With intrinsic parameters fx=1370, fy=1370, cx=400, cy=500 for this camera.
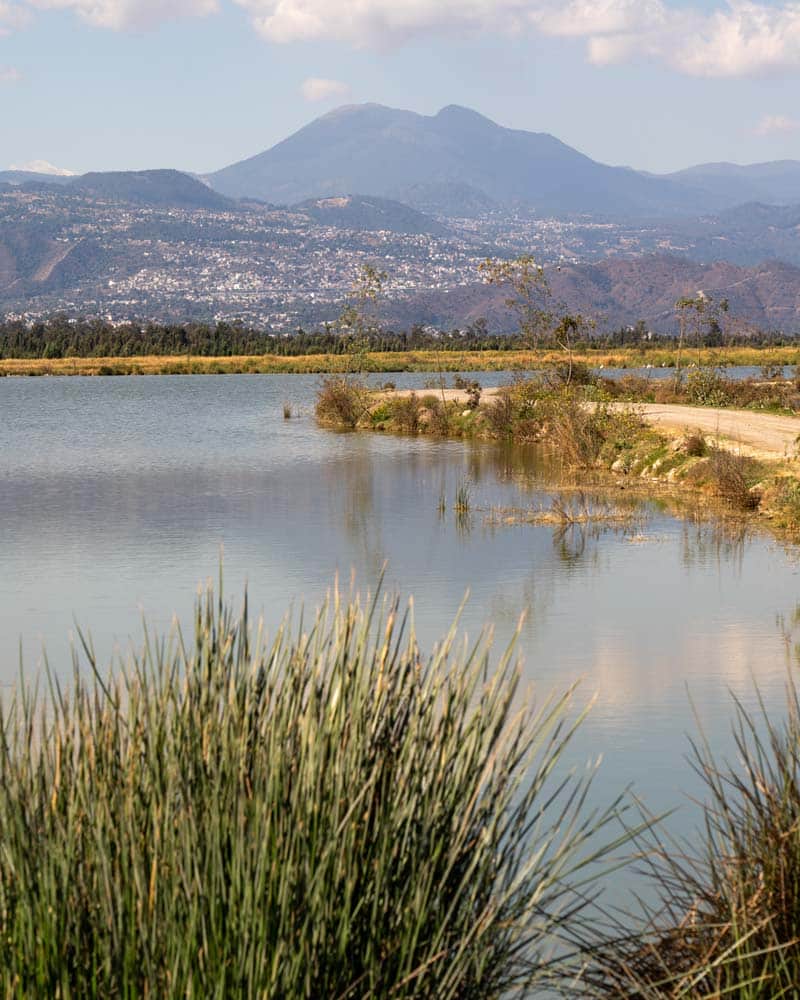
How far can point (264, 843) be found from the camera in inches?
131

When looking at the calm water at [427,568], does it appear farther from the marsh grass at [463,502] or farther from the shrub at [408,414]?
the shrub at [408,414]

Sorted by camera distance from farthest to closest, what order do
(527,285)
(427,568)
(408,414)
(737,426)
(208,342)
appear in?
(208,342), (408,414), (527,285), (737,426), (427,568)

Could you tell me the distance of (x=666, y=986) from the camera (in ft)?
14.8

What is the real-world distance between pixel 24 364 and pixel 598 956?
239 feet

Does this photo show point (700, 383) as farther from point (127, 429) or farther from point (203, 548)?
point (203, 548)

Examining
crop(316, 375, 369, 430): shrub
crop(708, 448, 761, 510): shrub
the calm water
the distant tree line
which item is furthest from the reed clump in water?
the distant tree line

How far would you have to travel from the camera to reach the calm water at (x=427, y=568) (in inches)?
406

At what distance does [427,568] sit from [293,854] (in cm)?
1166

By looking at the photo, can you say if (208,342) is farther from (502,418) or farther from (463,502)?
(463,502)

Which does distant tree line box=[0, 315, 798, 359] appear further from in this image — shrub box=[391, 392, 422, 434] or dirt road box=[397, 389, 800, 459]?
dirt road box=[397, 389, 800, 459]

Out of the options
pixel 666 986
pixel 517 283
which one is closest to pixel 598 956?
pixel 666 986

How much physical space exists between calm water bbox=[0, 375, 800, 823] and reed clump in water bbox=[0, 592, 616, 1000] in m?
0.86

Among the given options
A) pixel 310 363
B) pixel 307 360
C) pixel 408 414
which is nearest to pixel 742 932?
pixel 408 414

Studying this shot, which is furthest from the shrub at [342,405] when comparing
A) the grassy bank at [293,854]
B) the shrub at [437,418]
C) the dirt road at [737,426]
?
the grassy bank at [293,854]
